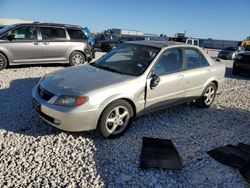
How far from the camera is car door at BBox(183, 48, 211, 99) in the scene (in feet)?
18.1

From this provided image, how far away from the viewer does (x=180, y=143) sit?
4395 millimetres

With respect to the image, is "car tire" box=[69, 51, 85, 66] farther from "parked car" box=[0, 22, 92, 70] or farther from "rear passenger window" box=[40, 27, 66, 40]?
"rear passenger window" box=[40, 27, 66, 40]

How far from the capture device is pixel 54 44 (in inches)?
396

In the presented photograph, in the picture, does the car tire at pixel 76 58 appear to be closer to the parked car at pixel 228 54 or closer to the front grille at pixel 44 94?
the front grille at pixel 44 94

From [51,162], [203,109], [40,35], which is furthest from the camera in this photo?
[40,35]

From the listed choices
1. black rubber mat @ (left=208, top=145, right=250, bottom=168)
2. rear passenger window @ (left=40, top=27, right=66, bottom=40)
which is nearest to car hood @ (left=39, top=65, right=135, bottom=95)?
black rubber mat @ (left=208, top=145, right=250, bottom=168)

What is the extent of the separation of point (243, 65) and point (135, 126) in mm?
9014

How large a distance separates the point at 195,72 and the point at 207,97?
3.27 ft

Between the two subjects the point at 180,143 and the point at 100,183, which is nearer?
the point at 100,183

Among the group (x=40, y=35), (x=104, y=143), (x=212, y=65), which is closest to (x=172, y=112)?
(x=212, y=65)

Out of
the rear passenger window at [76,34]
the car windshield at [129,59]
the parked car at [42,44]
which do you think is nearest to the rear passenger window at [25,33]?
the parked car at [42,44]

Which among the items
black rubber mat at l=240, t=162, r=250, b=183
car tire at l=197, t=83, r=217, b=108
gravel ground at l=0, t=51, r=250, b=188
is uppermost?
car tire at l=197, t=83, r=217, b=108

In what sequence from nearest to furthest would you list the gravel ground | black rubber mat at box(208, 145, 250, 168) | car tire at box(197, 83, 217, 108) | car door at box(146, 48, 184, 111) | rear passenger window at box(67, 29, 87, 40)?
the gravel ground → black rubber mat at box(208, 145, 250, 168) → car door at box(146, 48, 184, 111) → car tire at box(197, 83, 217, 108) → rear passenger window at box(67, 29, 87, 40)

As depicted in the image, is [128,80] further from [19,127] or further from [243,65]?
[243,65]
